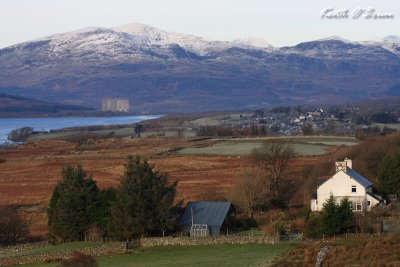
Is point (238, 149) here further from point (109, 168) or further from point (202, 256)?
point (202, 256)

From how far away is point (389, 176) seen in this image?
48.0 metres

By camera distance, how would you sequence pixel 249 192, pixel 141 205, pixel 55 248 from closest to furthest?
pixel 55 248
pixel 141 205
pixel 249 192

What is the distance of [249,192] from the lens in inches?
1833

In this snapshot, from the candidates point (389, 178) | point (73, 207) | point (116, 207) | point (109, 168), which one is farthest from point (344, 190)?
point (109, 168)

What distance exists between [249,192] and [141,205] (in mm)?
8670

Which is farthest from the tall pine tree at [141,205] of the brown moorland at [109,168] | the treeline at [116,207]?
the brown moorland at [109,168]

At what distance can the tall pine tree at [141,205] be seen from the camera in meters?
39.5

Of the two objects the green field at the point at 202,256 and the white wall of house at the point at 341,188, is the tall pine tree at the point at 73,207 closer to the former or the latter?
the green field at the point at 202,256

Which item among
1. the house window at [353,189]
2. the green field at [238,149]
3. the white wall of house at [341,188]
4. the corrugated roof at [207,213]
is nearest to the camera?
the corrugated roof at [207,213]

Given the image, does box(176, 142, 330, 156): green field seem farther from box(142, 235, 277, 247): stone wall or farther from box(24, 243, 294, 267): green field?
box(24, 243, 294, 267): green field

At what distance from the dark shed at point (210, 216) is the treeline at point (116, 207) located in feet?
2.42

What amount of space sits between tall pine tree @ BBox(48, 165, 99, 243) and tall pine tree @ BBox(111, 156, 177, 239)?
2.49 meters

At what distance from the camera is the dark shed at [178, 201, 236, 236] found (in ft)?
133

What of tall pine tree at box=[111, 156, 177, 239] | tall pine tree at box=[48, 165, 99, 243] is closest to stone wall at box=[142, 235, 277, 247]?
tall pine tree at box=[111, 156, 177, 239]
